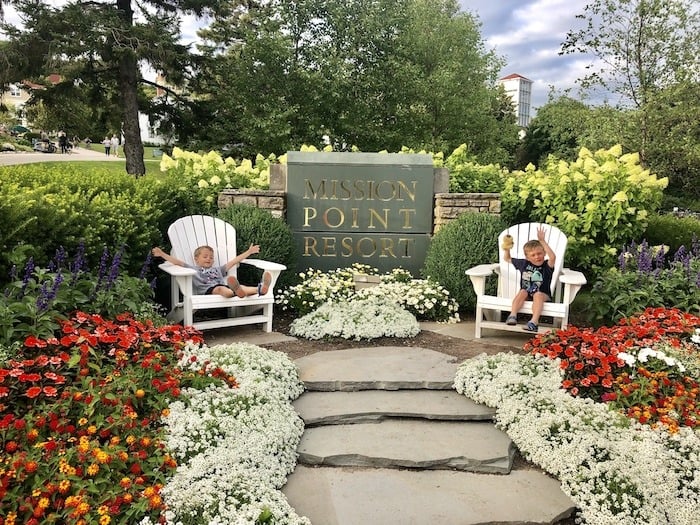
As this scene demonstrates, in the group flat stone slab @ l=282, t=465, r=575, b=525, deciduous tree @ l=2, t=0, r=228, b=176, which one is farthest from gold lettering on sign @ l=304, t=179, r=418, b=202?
deciduous tree @ l=2, t=0, r=228, b=176

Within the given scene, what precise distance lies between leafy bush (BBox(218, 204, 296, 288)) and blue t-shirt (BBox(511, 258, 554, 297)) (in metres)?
2.04

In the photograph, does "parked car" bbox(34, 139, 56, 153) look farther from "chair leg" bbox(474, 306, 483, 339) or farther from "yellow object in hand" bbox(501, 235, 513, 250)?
"chair leg" bbox(474, 306, 483, 339)

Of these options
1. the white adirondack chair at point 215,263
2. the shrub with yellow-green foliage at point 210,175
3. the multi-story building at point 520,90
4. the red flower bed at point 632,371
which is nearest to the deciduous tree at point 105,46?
the shrub with yellow-green foliage at point 210,175

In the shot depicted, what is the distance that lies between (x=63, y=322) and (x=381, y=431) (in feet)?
5.72

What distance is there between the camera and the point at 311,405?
9.82 ft

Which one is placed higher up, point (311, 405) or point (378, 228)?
point (378, 228)

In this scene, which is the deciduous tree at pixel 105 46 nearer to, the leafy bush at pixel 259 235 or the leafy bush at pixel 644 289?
the leafy bush at pixel 259 235

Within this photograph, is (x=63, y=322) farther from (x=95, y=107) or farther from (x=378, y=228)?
(x=95, y=107)

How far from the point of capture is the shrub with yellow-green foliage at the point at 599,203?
16.1 ft

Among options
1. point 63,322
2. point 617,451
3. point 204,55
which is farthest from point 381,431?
point 204,55

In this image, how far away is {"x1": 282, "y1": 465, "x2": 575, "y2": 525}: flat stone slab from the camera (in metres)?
2.20

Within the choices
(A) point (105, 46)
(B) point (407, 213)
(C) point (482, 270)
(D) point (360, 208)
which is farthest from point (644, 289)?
(A) point (105, 46)

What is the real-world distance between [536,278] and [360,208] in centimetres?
190

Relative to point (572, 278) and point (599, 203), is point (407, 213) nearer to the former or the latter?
point (599, 203)
